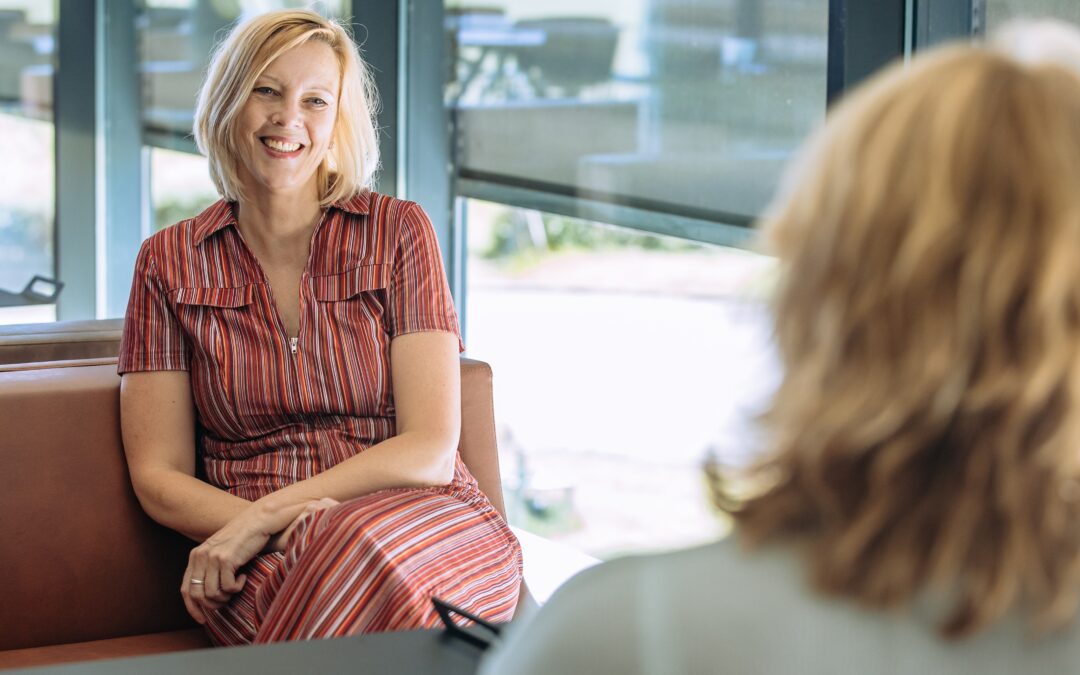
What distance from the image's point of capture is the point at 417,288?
7.11 ft

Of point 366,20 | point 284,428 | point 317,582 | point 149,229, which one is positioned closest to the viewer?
point 317,582

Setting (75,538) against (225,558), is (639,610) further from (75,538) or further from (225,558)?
(75,538)

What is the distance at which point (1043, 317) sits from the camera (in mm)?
639

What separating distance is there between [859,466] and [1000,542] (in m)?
0.08

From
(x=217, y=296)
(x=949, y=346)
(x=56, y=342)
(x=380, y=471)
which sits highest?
(x=949, y=346)

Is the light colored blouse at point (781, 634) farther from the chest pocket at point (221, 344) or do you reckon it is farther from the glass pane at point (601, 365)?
the glass pane at point (601, 365)

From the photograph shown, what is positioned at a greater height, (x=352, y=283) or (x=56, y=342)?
(x=352, y=283)

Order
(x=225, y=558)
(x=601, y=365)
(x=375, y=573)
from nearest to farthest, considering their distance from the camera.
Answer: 1. (x=375, y=573)
2. (x=225, y=558)
3. (x=601, y=365)

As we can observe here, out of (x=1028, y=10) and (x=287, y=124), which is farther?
(x=287, y=124)

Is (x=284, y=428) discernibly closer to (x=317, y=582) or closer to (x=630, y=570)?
(x=317, y=582)

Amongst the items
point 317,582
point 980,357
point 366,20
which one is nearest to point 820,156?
point 980,357

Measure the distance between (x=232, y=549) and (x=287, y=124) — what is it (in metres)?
0.78

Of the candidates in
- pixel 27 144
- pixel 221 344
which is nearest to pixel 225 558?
pixel 221 344

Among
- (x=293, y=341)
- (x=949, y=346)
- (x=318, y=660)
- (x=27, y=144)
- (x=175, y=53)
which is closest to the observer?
(x=949, y=346)
